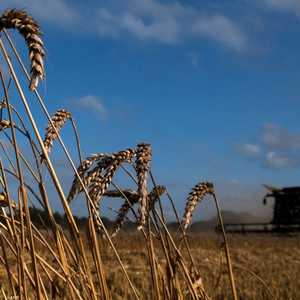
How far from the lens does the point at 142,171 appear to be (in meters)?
2.50

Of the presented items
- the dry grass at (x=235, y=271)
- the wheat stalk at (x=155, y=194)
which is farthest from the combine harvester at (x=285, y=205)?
the wheat stalk at (x=155, y=194)

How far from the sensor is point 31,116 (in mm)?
1827

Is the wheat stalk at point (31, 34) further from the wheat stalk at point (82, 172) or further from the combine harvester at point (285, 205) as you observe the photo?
the combine harvester at point (285, 205)

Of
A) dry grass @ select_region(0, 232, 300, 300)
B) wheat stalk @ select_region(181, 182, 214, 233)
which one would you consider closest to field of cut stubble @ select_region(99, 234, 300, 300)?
dry grass @ select_region(0, 232, 300, 300)

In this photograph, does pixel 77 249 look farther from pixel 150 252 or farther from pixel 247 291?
pixel 247 291

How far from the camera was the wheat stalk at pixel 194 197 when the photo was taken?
9.33 ft

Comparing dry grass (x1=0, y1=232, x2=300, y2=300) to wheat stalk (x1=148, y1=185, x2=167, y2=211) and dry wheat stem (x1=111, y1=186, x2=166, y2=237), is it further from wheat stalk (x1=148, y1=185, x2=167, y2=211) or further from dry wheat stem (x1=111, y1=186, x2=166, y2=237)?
wheat stalk (x1=148, y1=185, x2=167, y2=211)

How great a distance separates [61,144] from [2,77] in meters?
0.44

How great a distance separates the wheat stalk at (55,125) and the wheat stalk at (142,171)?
1.05ft

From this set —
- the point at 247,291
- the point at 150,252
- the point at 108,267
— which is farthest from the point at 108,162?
the point at 108,267

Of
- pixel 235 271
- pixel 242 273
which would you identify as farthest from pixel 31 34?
pixel 235 271

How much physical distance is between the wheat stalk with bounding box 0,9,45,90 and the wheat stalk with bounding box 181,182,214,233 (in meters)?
1.22

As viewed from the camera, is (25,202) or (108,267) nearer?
(25,202)

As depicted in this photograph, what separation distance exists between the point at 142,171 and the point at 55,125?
444 mm
